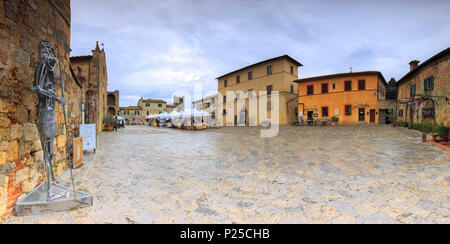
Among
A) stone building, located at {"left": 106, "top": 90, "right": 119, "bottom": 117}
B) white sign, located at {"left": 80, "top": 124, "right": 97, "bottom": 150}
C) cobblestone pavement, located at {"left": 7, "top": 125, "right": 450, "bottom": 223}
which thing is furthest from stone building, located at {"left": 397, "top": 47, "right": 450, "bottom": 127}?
stone building, located at {"left": 106, "top": 90, "right": 119, "bottom": 117}

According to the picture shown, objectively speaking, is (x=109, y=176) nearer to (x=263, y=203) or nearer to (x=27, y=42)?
(x=27, y=42)

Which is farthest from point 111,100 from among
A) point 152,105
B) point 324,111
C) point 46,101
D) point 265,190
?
point 265,190

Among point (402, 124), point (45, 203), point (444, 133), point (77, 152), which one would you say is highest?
point (402, 124)

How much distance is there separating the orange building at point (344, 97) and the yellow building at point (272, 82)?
5.97ft

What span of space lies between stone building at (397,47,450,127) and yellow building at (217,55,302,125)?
1188 centimetres

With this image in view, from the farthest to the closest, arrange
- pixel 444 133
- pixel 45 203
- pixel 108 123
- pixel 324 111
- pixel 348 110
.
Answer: pixel 324 111
pixel 348 110
pixel 108 123
pixel 444 133
pixel 45 203

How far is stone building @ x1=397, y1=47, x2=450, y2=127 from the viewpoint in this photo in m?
10.2

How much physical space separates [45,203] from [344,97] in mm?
25816

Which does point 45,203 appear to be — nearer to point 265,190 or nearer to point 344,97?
point 265,190

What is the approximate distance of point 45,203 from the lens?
253 cm

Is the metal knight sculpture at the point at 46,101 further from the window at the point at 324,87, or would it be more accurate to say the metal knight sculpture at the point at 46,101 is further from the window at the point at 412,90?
the window at the point at 324,87

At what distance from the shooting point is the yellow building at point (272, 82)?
82.3 ft
